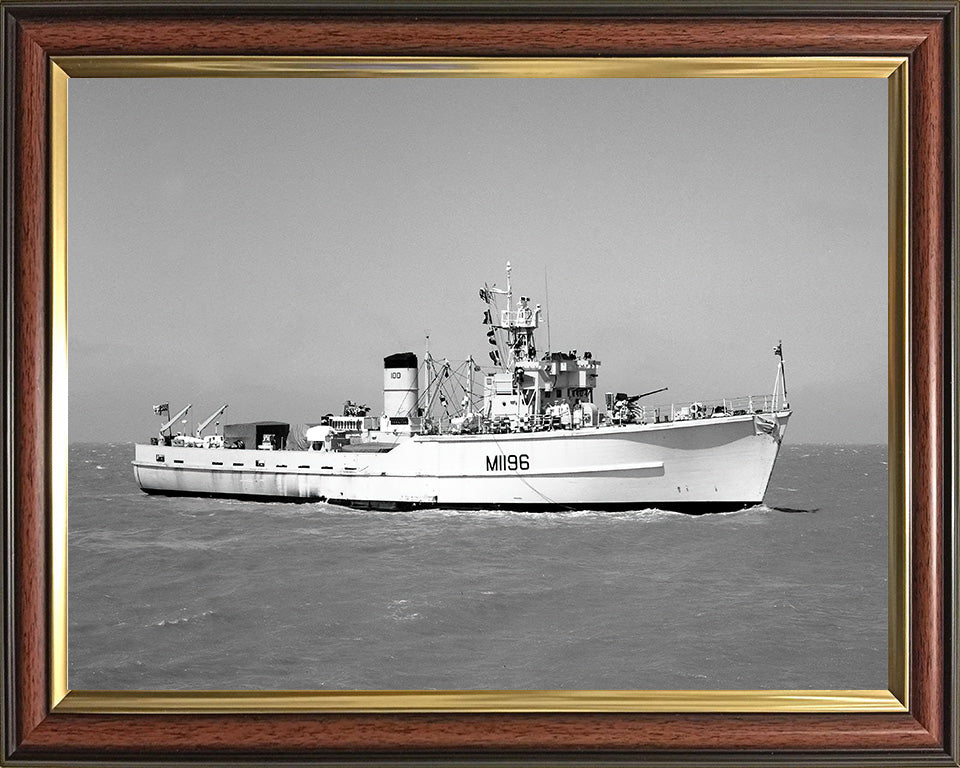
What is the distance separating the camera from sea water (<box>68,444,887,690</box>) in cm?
295

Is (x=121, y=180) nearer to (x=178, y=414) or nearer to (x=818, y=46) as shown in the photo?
(x=178, y=414)

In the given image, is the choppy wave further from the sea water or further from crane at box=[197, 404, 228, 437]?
crane at box=[197, 404, 228, 437]

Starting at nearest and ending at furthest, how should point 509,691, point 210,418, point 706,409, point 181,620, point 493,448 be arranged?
point 509,691, point 181,620, point 210,418, point 706,409, point 493,448

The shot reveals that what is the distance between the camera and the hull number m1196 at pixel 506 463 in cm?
522

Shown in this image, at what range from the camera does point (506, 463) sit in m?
5.39

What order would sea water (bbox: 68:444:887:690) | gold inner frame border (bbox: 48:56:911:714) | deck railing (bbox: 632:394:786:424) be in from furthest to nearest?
deck railing (bbox: 632:394:786:424), sea water (bbox: 68:444:887:690), gold inner frame border (bbox: 48:56:911:714)

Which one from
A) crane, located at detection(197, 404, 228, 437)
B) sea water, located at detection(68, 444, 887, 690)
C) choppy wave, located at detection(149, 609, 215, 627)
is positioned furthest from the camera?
crane, located at detection(197, 404, 228, 437)

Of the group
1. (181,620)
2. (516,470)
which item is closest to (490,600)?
(181,620)

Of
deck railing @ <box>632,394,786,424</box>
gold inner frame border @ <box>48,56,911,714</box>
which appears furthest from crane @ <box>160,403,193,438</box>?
deck railing @ <box>632,394,786,424</box>

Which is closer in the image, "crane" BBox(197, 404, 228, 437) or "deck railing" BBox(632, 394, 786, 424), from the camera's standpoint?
"deck railing" BBox(632, 394, 786, 424)

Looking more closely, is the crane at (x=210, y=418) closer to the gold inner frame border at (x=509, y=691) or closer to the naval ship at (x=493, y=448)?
the naval ship at (x=493, y=448)

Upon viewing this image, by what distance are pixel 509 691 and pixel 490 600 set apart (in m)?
0.40

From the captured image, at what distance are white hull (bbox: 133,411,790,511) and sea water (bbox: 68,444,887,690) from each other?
0.70 ft

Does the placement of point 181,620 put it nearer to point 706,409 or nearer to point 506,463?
point 706,409
